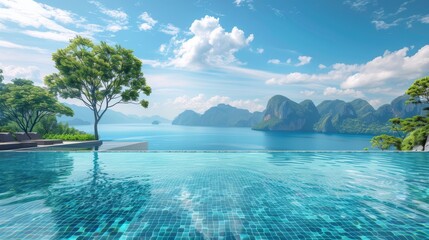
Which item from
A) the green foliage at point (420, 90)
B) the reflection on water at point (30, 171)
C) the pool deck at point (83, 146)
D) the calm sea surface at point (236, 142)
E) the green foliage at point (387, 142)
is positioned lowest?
the calm sea surface at point (236, 142)

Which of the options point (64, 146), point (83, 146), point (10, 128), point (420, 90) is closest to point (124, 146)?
point (83, 146)

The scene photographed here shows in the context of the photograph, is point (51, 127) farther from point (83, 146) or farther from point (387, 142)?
point (387, 142)

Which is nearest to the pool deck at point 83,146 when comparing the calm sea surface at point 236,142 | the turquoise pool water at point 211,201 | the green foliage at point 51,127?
the turquoise pool water at point 211,201

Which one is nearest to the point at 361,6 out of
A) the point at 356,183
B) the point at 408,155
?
the point at 408,155

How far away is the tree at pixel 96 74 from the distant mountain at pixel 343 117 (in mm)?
158954

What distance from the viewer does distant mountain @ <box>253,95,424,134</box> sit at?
157000 mm

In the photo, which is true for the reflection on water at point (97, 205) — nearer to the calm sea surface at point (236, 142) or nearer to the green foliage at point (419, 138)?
the green foliage at point (419, 138)

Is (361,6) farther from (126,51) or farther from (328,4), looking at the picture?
(126,51)

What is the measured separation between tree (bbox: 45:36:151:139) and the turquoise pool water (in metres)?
12.4

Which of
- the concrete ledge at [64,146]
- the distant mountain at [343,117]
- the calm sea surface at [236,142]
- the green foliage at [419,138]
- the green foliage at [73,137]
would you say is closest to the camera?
the concrete ledge at [64,146]

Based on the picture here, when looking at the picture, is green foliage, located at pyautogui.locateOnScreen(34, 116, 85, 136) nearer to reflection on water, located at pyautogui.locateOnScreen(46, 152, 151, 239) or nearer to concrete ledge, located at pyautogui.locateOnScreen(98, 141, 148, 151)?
concrete ledge, located at pyautogui.locateOnScreen(98, 141, 148, 151)

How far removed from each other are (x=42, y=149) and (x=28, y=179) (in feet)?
27.4

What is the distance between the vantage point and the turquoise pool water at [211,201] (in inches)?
169

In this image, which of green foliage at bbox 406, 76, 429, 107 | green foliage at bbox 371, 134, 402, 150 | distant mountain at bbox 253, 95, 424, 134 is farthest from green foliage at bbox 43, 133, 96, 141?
distant mountain at bbox 253, 95, 424, 134
